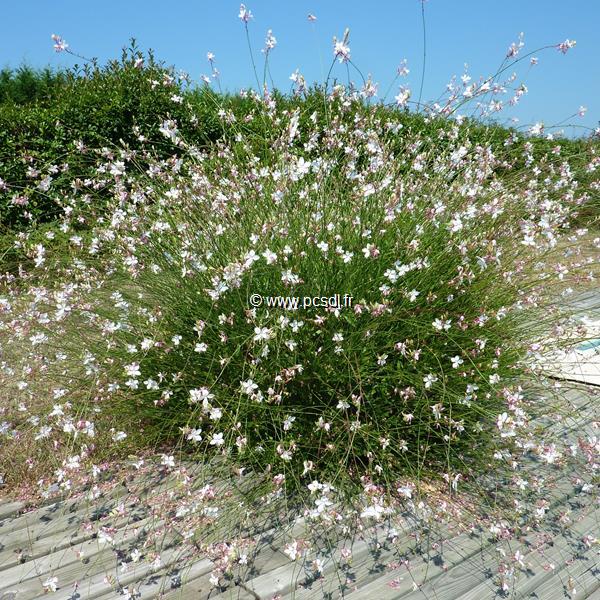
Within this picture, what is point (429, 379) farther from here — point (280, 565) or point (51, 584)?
point (51, 584)

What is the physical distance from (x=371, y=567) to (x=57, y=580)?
1.11 m

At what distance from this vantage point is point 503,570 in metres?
2.23

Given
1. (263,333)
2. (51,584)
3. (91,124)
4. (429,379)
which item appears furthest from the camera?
(91,124)

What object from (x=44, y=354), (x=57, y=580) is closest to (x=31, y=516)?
(x=57, y=580)

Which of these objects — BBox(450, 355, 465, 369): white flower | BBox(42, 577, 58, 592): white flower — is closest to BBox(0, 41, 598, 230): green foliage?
BBox(450, 355, 465, 369): white flower

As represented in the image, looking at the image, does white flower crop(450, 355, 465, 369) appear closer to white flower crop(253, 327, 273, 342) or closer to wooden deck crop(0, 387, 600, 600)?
wooden deck crop(0, 387, 600, 600)

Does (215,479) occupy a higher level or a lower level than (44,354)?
lower

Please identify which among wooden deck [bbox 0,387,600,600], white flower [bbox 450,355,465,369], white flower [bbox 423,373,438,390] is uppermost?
white flower [bbox 450,355,465,369]

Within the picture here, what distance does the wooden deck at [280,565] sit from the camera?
218 centimetres

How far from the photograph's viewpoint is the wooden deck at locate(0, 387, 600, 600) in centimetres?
218

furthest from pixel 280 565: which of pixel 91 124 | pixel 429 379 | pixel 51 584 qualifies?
pixel 91 124

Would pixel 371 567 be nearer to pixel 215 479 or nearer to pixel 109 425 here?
pixel 215 479

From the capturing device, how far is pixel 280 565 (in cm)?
230

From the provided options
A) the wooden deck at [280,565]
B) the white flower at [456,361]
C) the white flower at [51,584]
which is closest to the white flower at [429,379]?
the white flower at [456,361]
